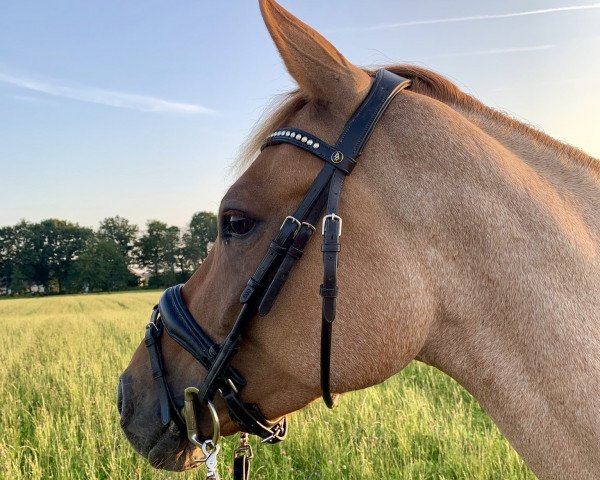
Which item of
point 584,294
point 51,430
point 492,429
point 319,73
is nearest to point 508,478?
point 492,429

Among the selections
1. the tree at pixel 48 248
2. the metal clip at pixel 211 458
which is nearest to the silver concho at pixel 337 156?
the metal clip at pixel 211 458

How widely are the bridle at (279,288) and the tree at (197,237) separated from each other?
8481cm

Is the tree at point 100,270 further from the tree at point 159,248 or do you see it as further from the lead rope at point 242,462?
the lead rope at point 242,462

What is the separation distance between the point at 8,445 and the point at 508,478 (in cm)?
490

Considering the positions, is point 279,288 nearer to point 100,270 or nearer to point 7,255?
point 100,270

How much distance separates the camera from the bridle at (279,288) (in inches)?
70.7

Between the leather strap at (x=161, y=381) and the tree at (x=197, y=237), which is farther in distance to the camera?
the tree at (x=197, y=237)

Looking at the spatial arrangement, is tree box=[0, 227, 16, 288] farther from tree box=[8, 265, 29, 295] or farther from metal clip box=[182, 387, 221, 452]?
metal clip box=[182, 387, 221, 452]

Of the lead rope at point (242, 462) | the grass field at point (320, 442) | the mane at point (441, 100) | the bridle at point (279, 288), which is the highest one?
the mane at point (441, 100)

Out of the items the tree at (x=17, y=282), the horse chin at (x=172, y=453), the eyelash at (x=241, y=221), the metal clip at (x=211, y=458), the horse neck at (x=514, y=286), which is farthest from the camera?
the tree at (x=17, y=282)

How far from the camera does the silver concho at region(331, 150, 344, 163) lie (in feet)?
6.05

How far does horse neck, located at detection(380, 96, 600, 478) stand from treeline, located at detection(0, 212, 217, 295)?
81.8 m

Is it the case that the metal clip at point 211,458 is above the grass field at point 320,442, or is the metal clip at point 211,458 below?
above

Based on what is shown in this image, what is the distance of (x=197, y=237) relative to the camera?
305 ft
